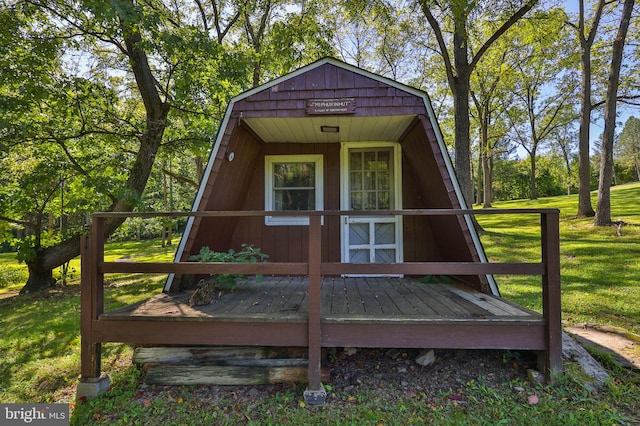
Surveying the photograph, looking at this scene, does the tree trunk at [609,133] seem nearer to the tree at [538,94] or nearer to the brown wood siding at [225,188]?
the tree at [538,94]

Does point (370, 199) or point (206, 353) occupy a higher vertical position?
point (370, 199)

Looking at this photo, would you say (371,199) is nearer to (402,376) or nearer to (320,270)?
(320,270)

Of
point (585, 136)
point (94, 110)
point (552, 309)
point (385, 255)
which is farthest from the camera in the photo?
point (585, 136)

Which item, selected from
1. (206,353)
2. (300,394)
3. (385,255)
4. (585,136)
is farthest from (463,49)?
(206,353)

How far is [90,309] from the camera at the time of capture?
2.88 m

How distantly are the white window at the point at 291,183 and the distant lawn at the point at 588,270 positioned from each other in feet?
12.5

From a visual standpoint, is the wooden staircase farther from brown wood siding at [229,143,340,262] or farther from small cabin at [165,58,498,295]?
brown wood siding at [229,143,340,262]

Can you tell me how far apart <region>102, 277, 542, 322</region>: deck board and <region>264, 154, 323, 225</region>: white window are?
1382mm

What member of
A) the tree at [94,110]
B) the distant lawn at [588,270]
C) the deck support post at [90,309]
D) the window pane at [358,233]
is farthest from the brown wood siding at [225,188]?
the distant lawn at [588,270]

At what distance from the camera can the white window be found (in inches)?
200

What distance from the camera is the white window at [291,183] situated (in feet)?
16.7

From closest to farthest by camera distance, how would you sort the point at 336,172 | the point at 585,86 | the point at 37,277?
the point at 336,172
the point at 37,277
the point at 585,86

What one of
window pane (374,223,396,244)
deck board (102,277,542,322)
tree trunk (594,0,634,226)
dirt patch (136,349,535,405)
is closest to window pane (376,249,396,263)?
window pane (374,223,396,244)

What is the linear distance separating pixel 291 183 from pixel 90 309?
10.3ft
